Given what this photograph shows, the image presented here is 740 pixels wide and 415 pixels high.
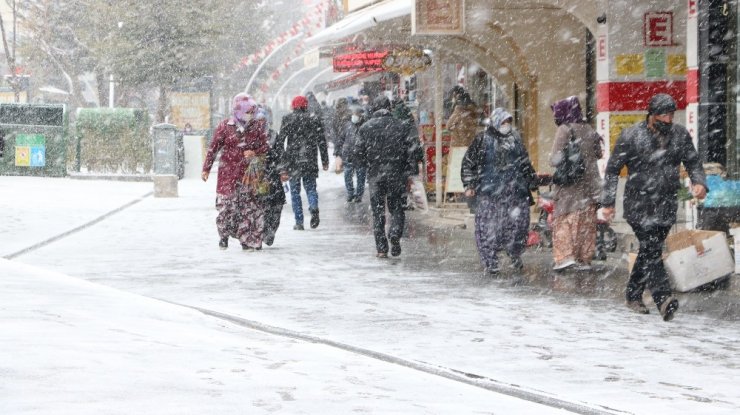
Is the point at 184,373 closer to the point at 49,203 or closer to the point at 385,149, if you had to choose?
the point at 385,149

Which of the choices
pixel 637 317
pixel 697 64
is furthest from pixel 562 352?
pixel 697 64

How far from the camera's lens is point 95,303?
10.1 m

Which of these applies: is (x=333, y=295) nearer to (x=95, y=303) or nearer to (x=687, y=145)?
(x=95, y=303)

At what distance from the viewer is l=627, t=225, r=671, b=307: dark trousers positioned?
9.92 meters

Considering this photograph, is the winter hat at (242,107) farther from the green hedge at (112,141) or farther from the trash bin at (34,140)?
the green hedge at (112,141)

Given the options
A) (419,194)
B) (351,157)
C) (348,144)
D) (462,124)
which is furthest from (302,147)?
(348,144)

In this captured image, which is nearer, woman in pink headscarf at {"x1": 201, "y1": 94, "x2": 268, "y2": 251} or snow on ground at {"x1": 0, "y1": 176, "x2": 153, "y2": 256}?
woman in pink headscarf at {"x1": 201, "y1": 94, "x2": 268, "y2": 251}

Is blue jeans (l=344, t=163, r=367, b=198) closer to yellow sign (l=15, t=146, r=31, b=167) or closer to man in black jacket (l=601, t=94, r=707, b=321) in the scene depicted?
yellow sign (l=15, t=146, r=31, b=167)

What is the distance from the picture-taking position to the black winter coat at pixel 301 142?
62.7ft

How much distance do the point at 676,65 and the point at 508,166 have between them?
165 inches

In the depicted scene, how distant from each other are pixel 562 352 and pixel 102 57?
4533 centimetres

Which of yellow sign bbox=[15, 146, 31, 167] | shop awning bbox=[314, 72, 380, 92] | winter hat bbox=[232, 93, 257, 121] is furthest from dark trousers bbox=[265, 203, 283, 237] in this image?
shop awning bbox=[314, 72, 380, 92]

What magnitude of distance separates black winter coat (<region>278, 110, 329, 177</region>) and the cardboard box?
8.43 metres

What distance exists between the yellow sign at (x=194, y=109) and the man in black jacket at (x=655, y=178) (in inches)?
1266
